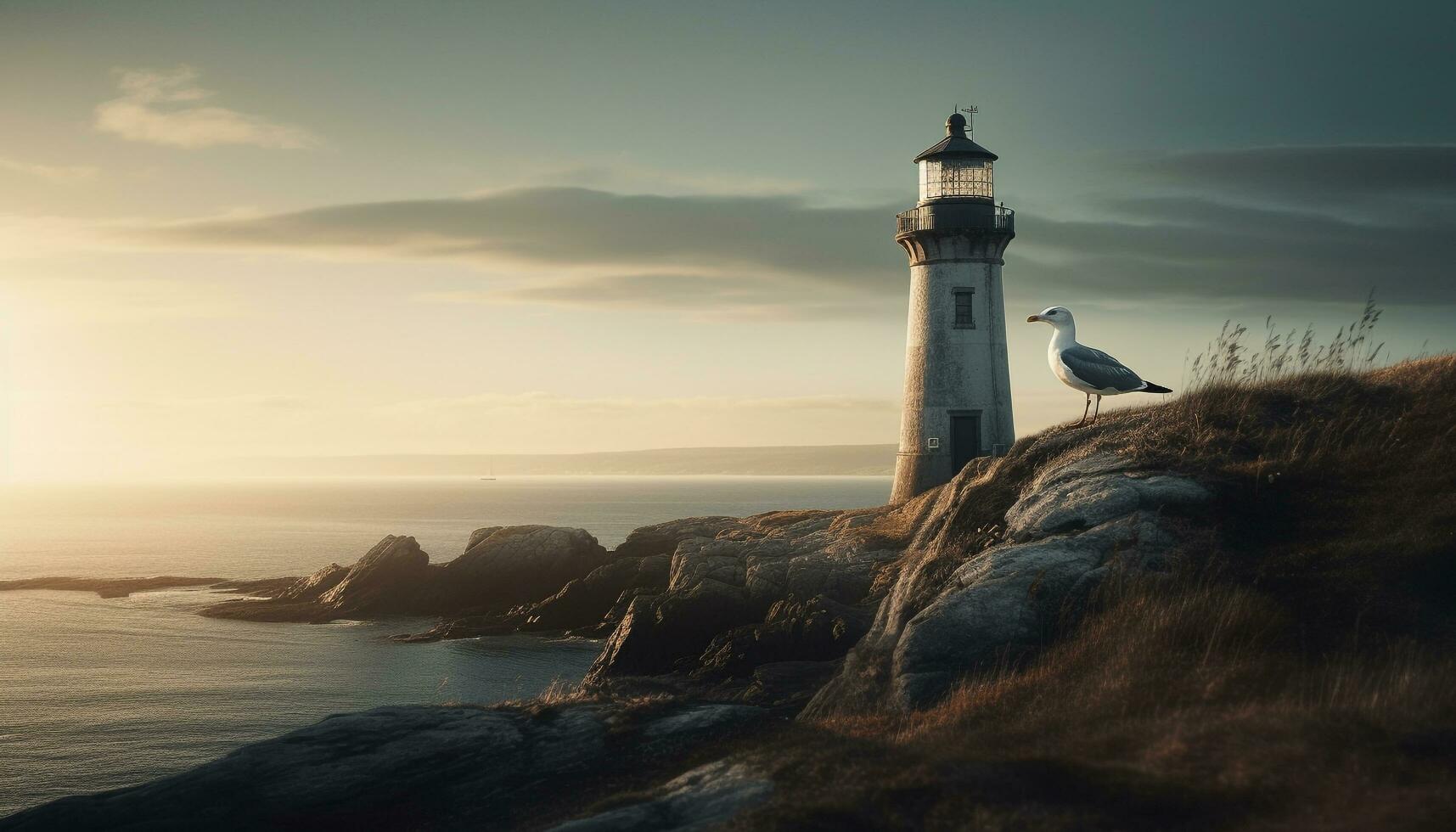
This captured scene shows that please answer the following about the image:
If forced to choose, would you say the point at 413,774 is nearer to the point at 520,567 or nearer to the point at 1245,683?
the point at 1245,683

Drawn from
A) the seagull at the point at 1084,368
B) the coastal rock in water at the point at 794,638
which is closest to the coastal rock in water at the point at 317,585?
the coastal rock in water at the point at 794,638

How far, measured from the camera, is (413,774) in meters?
12.5

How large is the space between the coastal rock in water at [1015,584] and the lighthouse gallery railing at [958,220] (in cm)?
2371

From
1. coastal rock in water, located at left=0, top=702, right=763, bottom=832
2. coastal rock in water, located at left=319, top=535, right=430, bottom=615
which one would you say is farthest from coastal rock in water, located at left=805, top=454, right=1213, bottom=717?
coastal rock in water, located at left=319, top=535, right=430, bottom=615

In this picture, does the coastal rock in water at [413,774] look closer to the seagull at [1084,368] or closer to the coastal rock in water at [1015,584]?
the coastal rock in water at [1015,584]

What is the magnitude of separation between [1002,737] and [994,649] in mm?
2775

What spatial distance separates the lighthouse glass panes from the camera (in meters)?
38.6

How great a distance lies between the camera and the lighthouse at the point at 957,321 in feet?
125

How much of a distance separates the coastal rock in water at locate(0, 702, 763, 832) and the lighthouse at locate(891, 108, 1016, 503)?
26.3 metres

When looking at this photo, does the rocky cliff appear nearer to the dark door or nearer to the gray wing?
the gray wing

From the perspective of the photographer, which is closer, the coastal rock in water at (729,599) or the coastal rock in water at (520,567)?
the coastal rock in water at (729,599)

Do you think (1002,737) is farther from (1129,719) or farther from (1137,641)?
(1137,641)

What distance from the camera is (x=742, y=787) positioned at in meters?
9.48

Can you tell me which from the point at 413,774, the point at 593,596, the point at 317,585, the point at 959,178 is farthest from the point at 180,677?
the point at 959,178
